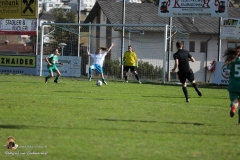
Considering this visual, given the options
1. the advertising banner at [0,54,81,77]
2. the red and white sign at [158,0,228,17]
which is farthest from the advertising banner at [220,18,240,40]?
the advertising banner at [0,54,81,77]

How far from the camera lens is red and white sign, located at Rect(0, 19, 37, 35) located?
129ft

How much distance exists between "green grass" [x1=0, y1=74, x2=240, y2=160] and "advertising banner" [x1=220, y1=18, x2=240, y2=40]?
47.0 feet

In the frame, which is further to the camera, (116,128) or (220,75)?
(220,75)

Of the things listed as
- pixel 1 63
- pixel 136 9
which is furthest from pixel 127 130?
pixel 136 9

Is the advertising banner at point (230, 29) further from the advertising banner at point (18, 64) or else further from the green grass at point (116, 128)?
the green grass at point (116, 128)

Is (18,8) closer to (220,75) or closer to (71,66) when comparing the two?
(71,66)

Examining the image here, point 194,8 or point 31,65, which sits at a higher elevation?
point 194,8

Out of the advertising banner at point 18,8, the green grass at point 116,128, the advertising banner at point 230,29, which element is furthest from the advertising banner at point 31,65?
the green grass at point 116,128

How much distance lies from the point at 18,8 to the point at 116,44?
22.8 ft

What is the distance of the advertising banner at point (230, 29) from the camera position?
3400 centimetres

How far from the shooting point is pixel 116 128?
506 inches

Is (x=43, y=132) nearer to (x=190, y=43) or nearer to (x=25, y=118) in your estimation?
(x=25, y=118)

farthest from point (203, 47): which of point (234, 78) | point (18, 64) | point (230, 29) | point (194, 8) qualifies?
point (234, 78)

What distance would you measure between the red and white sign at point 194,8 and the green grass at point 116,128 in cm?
1417
